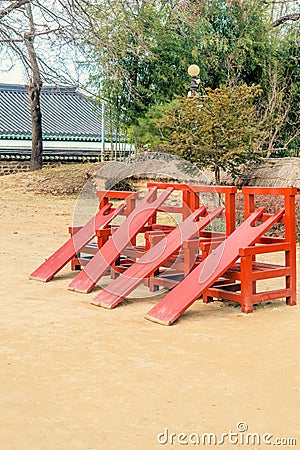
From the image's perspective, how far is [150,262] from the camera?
6.89 m

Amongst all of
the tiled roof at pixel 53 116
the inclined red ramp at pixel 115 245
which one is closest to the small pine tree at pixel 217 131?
the inclined red ramp at pixel 115 245

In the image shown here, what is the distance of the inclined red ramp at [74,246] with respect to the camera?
789 centimetres

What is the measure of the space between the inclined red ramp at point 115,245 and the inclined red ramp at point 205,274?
99 centimetres

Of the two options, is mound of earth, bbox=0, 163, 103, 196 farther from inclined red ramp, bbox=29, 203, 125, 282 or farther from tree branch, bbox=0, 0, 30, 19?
inclined red ramp, bbox=29, 203, 125, 282

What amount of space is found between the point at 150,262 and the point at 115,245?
2.13ft

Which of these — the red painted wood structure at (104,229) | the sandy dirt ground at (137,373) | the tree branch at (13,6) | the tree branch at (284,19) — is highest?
the tree branch at (284,19)

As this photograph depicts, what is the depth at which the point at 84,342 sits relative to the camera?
5.36m

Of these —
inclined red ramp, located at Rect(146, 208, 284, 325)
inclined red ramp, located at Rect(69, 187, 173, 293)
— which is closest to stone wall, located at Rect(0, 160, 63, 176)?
inclined red ramp, located at Rect(69, 187, 173, 293)

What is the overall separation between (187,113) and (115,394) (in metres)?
12.3

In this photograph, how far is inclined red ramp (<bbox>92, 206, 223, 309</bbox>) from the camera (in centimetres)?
670

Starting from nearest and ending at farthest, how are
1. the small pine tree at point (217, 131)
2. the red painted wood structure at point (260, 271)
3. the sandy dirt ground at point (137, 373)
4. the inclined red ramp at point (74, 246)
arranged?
the sandy dirt ground at point (137, 373) → the red painted wood structure at point (260, 271) → the inclined red ramp at point (74, 246) → the small pine tree at point (217, 131)

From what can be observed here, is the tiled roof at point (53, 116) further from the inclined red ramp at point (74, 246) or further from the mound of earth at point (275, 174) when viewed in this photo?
the inclined red ramp at point (74, 246)

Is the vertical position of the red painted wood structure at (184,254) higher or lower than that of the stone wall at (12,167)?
higher

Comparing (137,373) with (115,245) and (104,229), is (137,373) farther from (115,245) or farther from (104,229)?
(104,229)
